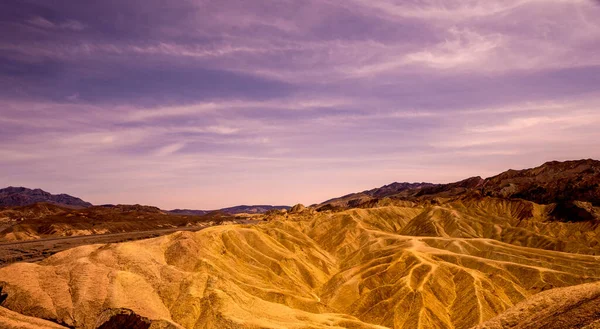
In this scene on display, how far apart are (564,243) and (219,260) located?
80.9 metres

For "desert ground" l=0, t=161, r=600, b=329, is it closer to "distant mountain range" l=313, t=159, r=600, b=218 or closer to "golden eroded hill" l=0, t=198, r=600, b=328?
"golden eroded hill" l=0, t=198, r=600, b=328

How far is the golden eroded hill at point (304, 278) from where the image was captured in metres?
40.4

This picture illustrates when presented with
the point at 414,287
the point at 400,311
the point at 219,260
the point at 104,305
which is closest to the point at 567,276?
the point at 414,287

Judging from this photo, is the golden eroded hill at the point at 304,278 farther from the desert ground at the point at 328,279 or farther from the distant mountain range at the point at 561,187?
the distant mountain range at the point at 561,187

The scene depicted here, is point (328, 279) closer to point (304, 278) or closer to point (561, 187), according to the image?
point (304, 278)

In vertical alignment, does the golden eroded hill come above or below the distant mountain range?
below

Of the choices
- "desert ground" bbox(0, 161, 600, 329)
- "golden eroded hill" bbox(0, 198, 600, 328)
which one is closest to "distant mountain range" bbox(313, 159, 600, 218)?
"desert ground" bbox(0, 161, 600, 329)

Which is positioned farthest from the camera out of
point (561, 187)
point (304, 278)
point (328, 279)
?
point (561, 187)

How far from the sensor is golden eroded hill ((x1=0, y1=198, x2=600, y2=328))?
40.4 m

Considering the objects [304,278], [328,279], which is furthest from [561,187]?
[304,278]

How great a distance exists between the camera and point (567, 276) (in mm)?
66188

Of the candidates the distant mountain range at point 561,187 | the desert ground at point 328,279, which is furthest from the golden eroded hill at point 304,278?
the distant mountain range at point 561,187

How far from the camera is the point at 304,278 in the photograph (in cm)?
7756

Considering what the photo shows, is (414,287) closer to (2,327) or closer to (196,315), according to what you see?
(196,315)
